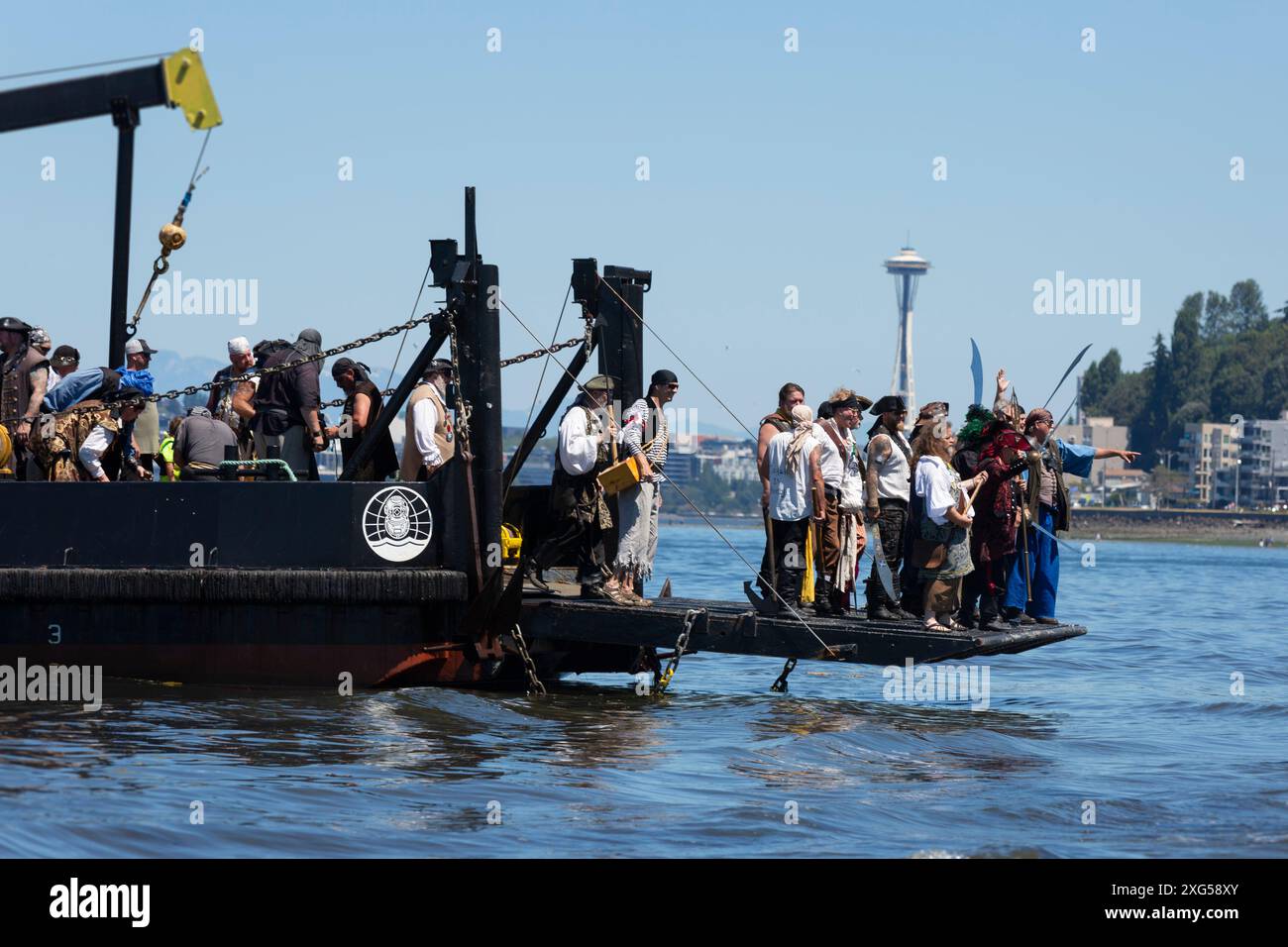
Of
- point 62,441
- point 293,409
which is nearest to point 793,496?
point 293,409

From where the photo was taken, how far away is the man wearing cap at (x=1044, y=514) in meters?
12.2

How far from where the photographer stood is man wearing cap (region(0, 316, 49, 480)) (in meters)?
11.5

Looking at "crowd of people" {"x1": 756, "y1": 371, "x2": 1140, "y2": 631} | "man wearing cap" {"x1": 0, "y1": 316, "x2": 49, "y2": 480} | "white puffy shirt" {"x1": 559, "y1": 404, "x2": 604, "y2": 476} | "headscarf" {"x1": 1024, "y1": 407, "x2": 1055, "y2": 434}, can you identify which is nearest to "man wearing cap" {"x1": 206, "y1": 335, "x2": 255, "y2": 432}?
"man wearing cap" {"x1": 0, "y1": 316, "x2": 49, "y2": 480}

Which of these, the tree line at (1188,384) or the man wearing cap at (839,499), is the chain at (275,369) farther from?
the tree line at (1188,384)

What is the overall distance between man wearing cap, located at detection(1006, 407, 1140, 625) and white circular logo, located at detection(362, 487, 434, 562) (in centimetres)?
407

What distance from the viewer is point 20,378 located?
1157cm

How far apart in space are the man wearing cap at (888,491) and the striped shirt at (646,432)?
4.52ft

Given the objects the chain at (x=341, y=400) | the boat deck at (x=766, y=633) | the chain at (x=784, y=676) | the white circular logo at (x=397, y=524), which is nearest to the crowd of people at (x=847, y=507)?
the boat deck at (x=766, y=633)

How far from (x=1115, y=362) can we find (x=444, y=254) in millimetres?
170127

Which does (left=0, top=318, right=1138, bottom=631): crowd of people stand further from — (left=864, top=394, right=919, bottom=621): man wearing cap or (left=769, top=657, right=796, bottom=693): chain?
(left=769, top=657, right=796, bottom=693): chain
